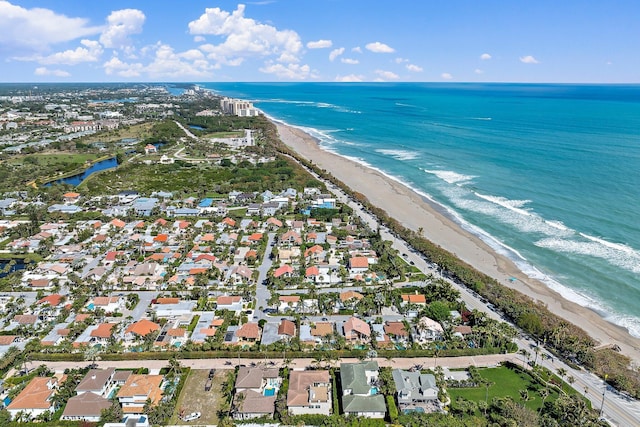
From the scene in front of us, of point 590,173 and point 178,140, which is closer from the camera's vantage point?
point 590,173

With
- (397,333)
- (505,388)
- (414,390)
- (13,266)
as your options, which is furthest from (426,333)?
(13,266)

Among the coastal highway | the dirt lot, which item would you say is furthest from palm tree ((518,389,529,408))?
the dirt lot

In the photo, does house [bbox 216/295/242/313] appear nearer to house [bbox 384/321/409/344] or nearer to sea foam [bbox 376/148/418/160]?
house [bbox 384/321/409/344]

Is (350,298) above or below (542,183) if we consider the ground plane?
below

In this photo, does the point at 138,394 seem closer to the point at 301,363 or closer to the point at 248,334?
the point at 248,334

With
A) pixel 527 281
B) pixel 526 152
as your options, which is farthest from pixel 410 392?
pixel 526 152

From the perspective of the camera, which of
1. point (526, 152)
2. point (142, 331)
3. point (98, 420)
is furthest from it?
point (526, 152)

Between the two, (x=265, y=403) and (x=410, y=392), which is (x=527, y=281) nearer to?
(x=410, y=392)
